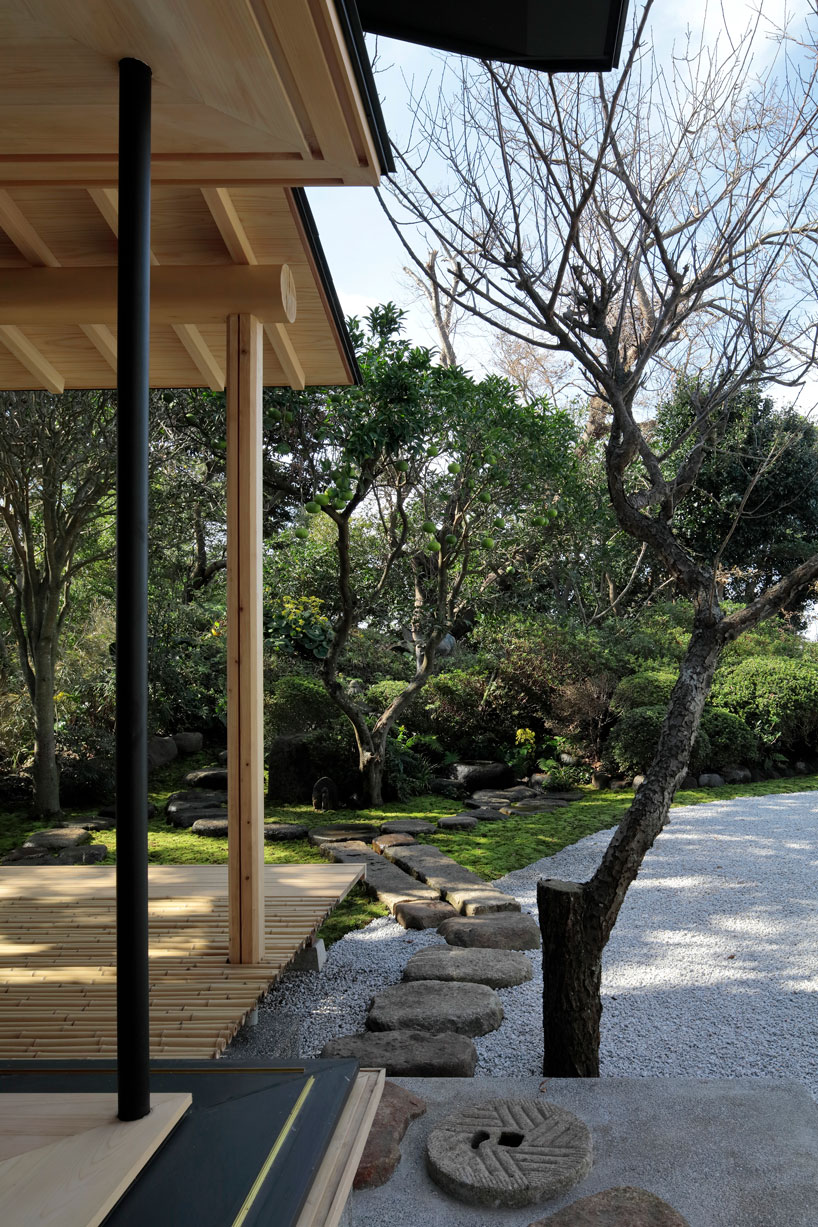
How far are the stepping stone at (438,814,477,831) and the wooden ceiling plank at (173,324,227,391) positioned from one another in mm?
3796

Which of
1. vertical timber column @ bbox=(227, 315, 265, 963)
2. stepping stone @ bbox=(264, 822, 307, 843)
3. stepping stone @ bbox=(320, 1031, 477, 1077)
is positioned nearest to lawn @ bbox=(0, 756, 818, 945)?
stepping stone @ bbox=(264, 822, 307, 843)

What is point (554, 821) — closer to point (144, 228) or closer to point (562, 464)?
point (562, 464)

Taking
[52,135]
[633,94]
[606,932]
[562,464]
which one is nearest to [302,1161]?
[606,932]

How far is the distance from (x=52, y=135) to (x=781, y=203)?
331cm

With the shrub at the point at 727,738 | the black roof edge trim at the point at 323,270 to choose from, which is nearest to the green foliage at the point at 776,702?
the shrub at the point at 727,738

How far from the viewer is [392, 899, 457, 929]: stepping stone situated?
440 centimetres

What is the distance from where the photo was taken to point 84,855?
221 inches

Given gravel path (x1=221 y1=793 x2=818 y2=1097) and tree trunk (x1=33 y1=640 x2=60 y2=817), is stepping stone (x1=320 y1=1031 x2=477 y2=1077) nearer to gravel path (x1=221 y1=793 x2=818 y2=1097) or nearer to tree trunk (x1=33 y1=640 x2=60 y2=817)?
gravel path (x1=221 y1=793 x2=818 y2=1097)

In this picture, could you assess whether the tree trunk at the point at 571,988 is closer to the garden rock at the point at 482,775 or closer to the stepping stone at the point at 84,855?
the stepping stone at the point at 84,855

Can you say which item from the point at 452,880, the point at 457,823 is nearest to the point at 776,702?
the point at 457,823

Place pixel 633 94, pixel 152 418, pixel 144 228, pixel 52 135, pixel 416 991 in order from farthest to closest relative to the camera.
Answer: pixel 152 418
pixel 633 94
pixel 416 991
pixel 52 135
pixel 144 228

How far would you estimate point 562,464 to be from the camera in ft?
24.1

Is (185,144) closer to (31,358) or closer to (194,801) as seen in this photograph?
(31,358)

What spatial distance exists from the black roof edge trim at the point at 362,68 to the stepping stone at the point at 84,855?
4.80 m
